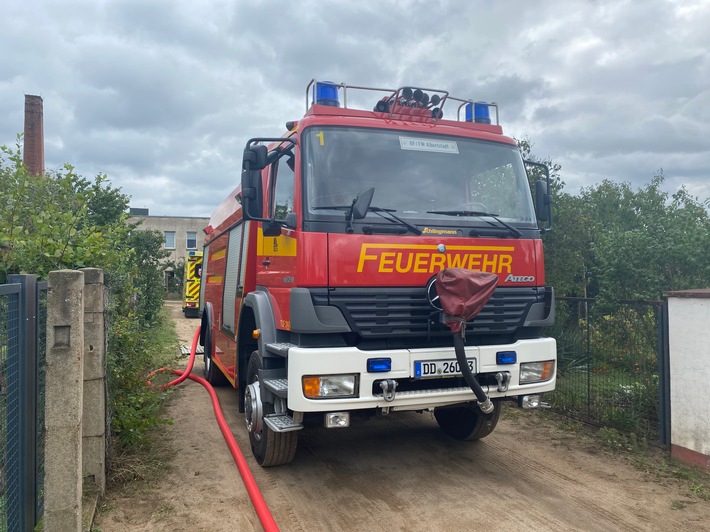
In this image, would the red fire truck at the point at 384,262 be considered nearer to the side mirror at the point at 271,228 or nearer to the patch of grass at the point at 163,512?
the side mirror at the point at 271,228

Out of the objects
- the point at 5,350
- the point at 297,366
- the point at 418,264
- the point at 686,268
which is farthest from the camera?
the point at 686,268

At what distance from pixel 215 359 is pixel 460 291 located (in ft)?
16.7

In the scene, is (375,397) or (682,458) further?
(682,458)

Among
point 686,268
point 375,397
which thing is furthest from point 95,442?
point 686,268

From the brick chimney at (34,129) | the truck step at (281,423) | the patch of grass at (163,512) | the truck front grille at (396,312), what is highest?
the brick chimney at (34,129)

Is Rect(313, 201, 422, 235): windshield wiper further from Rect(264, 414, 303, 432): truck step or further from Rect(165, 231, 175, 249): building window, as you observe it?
Rect(165, 231, 175, 249): building window

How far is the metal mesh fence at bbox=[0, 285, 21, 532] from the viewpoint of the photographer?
116 inches

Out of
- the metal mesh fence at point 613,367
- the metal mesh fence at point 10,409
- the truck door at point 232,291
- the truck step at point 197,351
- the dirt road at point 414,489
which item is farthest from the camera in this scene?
the truck step at point 197,351

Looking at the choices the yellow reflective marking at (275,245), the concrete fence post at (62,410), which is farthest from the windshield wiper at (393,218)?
the concrete fence post at (62,410)

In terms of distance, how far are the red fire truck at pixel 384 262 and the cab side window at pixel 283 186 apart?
0.03 m

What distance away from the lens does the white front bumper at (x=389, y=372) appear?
13.2 feet

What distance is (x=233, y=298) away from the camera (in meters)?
6.61

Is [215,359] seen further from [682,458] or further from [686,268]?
[686,268]

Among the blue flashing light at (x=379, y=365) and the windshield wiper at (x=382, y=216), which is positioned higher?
the windshield wiper at (x=382, y=216)
